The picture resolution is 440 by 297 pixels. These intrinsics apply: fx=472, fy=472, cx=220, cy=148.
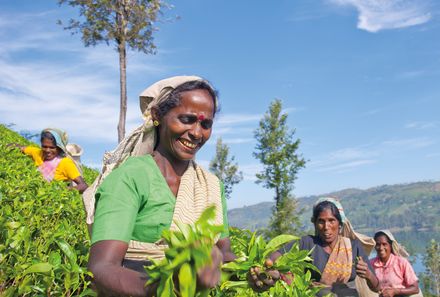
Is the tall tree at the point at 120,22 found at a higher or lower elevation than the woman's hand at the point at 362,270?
higher

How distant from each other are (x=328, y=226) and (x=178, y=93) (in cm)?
372

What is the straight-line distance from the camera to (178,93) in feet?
7.37

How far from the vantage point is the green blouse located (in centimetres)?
178

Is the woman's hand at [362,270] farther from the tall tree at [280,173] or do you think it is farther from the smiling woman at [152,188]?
the tall tree at [280,173]

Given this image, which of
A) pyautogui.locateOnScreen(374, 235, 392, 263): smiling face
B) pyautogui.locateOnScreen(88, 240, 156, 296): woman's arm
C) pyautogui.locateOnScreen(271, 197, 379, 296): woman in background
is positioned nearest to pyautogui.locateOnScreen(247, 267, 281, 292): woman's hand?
pyautogui.locateOnScreen(88, 240, 156, 296): woman's arm

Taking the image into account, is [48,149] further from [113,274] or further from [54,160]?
[113,274]

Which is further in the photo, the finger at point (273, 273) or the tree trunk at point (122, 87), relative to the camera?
the tree trunk at point (122, 87)

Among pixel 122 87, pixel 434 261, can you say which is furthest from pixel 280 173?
pixel 434 261

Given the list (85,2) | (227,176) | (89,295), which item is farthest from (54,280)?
(227,176)

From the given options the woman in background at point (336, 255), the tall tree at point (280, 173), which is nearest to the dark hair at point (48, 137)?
the woman in background at point (336, 255)

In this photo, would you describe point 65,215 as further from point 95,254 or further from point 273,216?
point 273,216

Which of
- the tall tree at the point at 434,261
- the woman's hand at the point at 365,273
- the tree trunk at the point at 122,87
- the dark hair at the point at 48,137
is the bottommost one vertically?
the tall tree at the point at 434,261

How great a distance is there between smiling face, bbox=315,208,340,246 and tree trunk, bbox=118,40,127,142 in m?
11.4

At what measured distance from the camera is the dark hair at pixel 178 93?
2246mm
